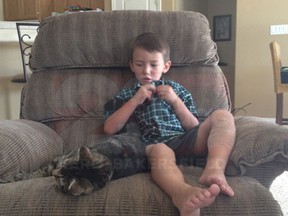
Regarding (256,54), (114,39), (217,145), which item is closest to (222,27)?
(256,54)

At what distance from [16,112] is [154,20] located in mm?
2059

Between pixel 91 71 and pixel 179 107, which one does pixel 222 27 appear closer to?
pixel 91 71

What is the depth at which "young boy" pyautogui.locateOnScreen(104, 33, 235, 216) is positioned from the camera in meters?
1.19

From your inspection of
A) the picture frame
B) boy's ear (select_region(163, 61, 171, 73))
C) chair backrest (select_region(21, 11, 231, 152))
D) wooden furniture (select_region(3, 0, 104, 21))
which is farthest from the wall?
boy's ear (select_region(163, 61, 171, 73))

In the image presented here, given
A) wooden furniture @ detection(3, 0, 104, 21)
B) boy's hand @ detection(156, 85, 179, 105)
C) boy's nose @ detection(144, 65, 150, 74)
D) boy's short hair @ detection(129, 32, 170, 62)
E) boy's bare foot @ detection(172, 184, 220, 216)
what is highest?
wooden furniture @ detection(3, 0, 104, 21)

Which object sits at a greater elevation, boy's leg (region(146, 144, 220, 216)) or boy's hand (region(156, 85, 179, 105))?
boy's hand (region(156, 85, 179, 105))

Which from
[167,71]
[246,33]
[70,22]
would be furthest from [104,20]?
[246,33]

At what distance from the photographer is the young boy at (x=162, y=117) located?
1.19 meters

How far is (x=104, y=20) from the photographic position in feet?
5.55

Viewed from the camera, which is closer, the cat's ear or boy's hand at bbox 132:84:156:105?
the cat's ear

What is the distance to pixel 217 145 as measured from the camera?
1.16 m

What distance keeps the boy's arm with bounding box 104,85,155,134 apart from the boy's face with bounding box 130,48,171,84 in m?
0.07

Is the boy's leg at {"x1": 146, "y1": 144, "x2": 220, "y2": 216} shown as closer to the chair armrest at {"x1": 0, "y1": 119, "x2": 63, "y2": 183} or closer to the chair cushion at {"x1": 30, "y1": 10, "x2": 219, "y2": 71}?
the chair armrest at {"x1": 0, "y1": 119, "x2": 63, "y2": 183}

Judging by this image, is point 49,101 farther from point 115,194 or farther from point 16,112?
point 16,112
